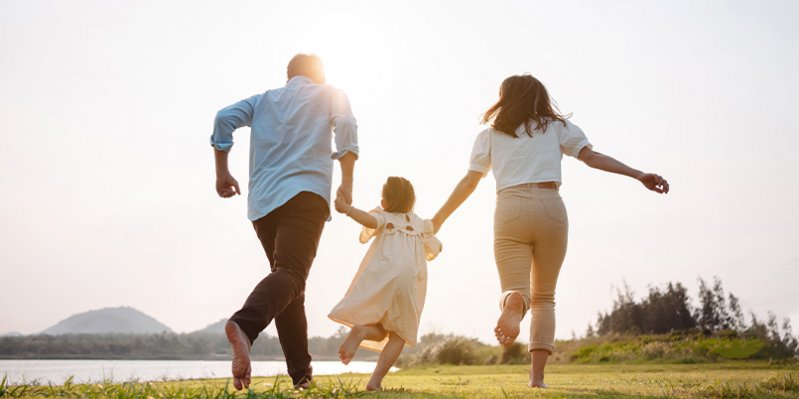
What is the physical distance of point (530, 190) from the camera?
4945 mm

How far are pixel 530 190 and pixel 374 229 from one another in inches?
51.0

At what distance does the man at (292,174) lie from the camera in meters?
4.21

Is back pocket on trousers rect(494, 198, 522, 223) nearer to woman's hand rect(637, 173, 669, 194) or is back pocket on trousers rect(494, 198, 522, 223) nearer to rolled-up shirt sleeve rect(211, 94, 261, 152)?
woman's hand rect(637, 173, 669, 194)

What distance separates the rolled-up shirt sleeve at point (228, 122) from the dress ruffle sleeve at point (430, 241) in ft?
5.52

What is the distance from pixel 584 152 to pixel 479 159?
2.63ft

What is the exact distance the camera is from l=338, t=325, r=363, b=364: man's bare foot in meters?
4.84

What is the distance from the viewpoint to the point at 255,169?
4680 millimetres

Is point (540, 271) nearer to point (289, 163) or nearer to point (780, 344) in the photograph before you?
point (289, 163)

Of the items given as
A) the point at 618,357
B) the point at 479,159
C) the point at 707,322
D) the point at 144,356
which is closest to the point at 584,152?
the point at 479,159

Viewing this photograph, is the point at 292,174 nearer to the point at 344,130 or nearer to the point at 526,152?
the point at 344,130

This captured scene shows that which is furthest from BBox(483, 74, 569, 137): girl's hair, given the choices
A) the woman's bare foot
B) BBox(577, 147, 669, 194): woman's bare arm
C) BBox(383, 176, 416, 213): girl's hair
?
the woman's bare foot

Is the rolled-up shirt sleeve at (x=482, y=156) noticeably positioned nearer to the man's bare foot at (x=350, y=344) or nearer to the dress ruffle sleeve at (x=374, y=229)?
the dress ruffle sleeve at (x=374, y=229)

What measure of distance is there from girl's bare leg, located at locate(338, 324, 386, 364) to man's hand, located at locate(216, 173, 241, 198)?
135 cm

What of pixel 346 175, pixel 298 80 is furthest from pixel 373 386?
pixel 298 80
